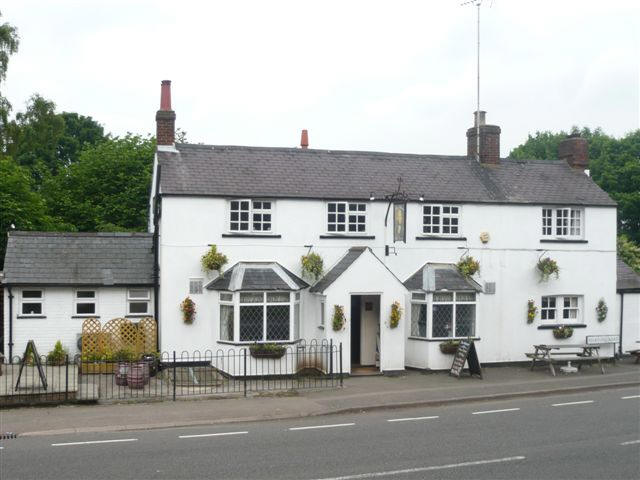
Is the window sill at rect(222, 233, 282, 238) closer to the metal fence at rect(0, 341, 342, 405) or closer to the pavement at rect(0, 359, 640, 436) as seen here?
the metal fence at rect(0, 341, 342, 405)

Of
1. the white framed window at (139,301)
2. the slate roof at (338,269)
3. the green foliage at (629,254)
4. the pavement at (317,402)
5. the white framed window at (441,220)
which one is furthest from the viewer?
the green foliage at (629,254)

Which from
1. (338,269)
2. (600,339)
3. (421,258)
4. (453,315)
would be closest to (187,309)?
(338,269)

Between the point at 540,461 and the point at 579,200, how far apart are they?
1622cm

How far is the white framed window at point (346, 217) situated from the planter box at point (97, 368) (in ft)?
25.2

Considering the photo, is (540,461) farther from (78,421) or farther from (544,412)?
(78,421)

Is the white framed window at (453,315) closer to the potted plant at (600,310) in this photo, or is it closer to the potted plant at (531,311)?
the potted plant at (531,311)

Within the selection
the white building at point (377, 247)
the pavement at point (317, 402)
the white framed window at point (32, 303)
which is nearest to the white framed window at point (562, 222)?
the white building at point (377, 247)

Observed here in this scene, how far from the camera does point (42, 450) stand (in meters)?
12.9

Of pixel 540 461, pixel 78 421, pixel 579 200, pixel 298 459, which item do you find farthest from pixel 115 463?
pixel 579 200

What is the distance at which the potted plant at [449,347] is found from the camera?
77.5 feet

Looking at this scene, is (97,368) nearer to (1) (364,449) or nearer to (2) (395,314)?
(2) (395,314)

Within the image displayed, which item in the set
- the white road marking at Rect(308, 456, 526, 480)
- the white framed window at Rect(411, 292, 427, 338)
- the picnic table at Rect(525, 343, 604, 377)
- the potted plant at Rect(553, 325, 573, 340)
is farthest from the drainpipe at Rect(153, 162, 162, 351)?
the white road marking at Rect(308, 456, 526, 480)

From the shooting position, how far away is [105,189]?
45625mm

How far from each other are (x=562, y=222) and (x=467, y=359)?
268 inches
